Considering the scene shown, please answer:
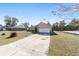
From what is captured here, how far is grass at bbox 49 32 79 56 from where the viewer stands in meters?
4.57

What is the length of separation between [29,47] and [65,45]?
0.49 meters

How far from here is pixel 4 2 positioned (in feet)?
15.0

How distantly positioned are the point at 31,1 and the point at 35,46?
0.62m

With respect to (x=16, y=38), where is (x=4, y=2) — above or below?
above

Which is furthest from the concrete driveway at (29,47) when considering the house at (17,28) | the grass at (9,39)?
the house at (17,28)

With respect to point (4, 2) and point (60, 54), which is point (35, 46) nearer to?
point (60, 54)

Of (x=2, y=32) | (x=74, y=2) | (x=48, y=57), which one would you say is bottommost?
(x=48, y=57)

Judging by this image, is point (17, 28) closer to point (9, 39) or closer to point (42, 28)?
point (9, 39)

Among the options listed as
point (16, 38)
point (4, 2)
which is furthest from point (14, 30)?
point (4, 2)

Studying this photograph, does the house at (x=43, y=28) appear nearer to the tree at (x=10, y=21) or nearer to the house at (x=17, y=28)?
the house at (x=17, y=28)

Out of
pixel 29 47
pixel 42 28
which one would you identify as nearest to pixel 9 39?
pixel 29 47

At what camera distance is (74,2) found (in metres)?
4.54

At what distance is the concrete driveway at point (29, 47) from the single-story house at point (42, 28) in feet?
0.23

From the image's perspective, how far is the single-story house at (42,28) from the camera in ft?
15.2
